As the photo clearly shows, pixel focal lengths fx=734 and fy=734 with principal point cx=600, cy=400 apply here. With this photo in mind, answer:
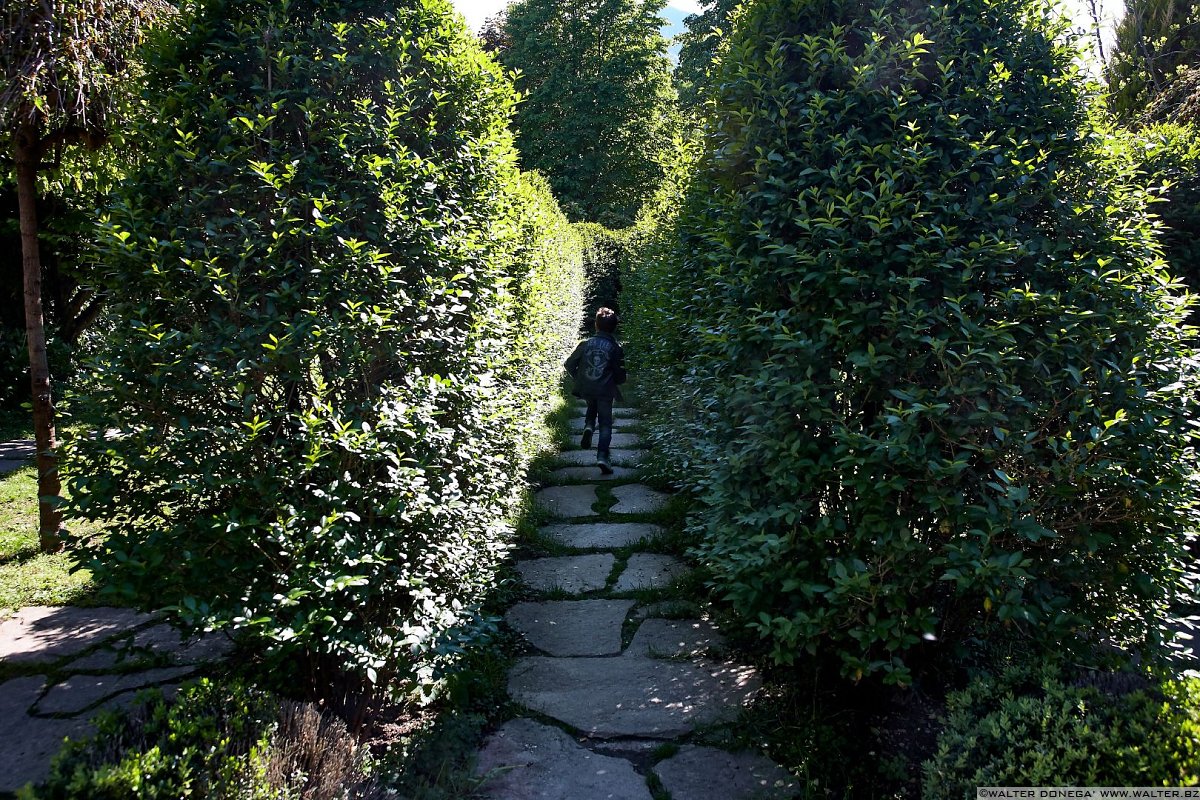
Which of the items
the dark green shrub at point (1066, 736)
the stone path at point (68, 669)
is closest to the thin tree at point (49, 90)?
the stone path at point (68, 669)

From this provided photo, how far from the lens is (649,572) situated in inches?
196

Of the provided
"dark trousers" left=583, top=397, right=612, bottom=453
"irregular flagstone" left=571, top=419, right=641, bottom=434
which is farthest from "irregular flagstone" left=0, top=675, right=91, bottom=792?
"irregular flagstone" left=571, top=419, right=641, bottom=434

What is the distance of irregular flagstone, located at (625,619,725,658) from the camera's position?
3939 millimetres

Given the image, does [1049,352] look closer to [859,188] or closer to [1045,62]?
[859,188]

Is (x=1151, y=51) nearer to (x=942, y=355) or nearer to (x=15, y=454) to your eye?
(x=942, y=355)

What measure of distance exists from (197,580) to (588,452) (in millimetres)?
5899

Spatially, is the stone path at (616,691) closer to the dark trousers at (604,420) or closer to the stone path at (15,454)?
the dark trousers at (604,420)

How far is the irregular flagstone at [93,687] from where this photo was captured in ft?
11.4

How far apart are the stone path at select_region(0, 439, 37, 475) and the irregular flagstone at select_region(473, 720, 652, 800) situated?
7556 mm

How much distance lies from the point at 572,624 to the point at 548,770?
1.36 metres

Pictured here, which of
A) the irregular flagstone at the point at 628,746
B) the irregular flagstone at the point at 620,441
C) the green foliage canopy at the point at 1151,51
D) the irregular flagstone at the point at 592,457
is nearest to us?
the irregular flagstone at the point at 628,746

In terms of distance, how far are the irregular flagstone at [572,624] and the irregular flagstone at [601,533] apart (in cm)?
96

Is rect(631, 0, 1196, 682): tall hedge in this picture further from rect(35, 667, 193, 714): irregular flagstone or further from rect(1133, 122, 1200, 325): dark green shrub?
rect(1133, 122, 1200, 325): dark green shrub

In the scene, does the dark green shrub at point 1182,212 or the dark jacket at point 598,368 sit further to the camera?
the dark jacket at point 598,368
